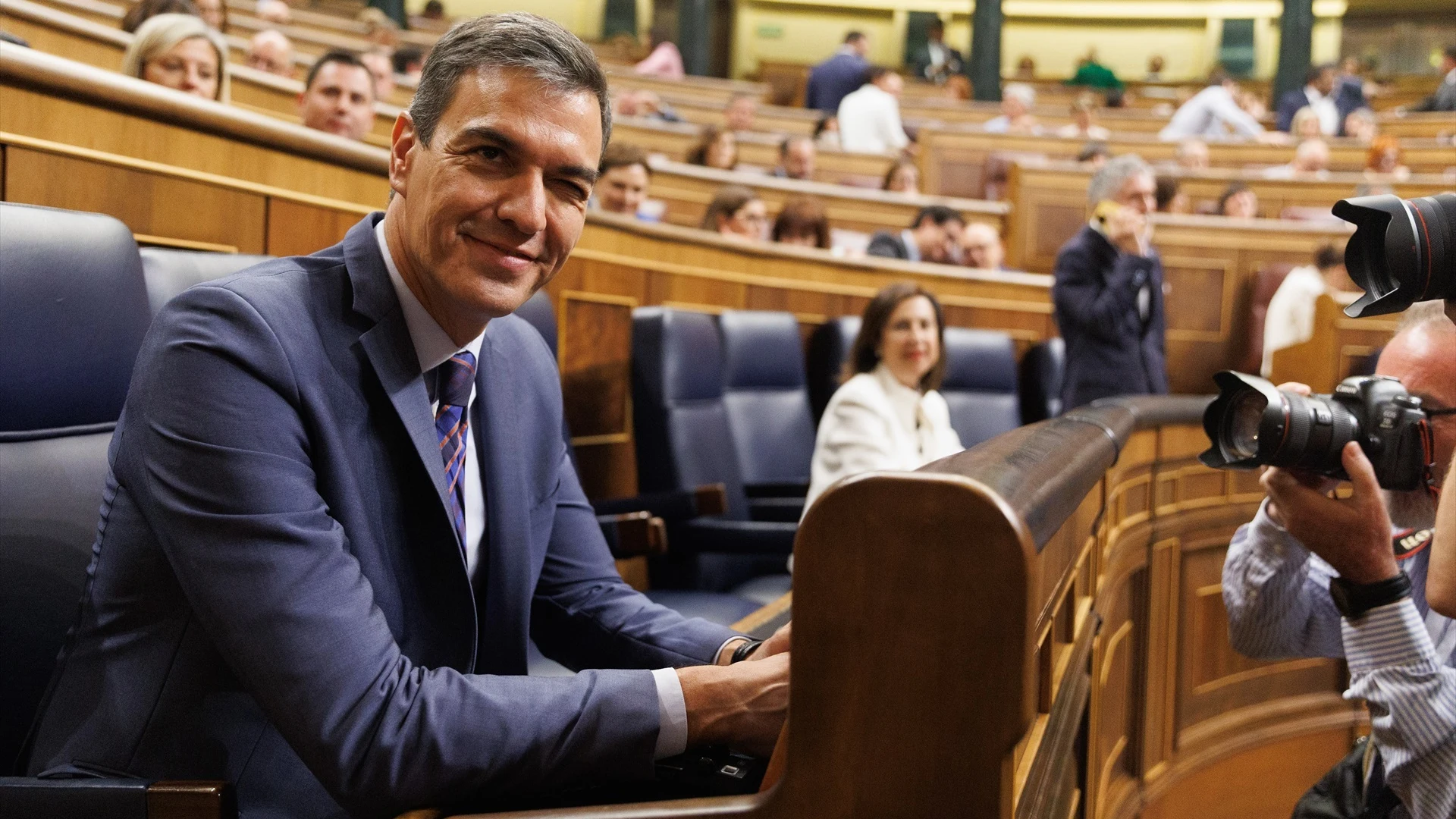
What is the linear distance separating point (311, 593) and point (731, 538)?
3.38 ft

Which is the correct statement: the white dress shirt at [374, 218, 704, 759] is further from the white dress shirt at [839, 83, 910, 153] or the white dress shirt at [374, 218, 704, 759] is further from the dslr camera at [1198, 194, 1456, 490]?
→ the white dress shirt at [839, 83, 910, 153]

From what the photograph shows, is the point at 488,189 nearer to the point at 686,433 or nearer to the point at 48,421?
the point at 48,421

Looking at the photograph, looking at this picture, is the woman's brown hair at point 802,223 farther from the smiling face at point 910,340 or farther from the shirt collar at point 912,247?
the smiling face at point 910,340

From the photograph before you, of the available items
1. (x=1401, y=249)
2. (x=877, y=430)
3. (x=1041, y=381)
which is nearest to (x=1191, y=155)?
(x=1041, y=381)

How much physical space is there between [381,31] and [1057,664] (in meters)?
4.75

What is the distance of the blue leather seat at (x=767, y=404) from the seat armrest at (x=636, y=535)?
496 millimetres

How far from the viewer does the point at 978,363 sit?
2318 millimetres

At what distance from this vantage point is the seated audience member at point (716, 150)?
3432 millimetres

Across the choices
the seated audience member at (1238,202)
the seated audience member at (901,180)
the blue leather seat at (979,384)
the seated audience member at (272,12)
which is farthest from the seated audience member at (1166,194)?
the seated audience member at (272,12)

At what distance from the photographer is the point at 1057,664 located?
0.76m

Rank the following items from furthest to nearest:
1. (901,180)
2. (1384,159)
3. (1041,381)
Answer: (1384,159) < (901,180) < (1041,381)

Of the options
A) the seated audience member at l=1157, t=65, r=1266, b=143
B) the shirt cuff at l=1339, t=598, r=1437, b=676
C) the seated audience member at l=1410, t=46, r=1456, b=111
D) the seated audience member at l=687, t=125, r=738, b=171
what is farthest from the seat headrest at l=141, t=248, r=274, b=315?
the seated audience member at l=1410, t=46, r=1456, b=111

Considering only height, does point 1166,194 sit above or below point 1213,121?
below

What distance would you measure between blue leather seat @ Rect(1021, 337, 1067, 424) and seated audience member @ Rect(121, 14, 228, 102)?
1806mm
